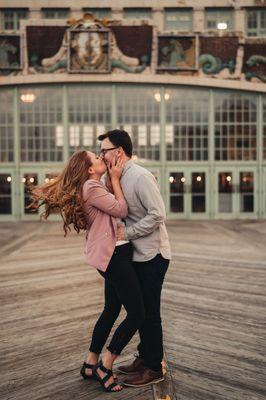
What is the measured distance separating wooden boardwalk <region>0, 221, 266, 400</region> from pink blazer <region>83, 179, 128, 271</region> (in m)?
1.05

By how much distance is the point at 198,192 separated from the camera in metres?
21.4

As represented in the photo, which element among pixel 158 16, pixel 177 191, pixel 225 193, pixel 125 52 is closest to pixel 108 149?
pixel 125 52

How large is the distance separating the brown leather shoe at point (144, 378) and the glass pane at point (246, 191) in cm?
1827

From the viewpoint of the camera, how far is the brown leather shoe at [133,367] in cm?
389

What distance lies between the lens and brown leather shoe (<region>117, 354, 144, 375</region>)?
389cm

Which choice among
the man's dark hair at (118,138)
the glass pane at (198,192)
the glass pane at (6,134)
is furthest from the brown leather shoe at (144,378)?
the glass pane at (6,134)

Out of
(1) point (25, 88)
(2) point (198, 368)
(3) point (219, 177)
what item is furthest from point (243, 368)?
(1) point (25, 88)

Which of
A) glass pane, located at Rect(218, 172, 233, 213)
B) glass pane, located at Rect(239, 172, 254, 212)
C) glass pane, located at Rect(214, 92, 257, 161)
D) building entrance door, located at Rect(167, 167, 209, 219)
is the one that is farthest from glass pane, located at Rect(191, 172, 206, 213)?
glass pane, located at Rect(239, 172, 254, 212)

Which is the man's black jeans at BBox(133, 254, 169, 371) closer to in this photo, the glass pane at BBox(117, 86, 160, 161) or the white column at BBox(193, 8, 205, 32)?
the glass pane at BBox(117, 86, 160, 161)

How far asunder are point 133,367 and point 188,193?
17681 mm

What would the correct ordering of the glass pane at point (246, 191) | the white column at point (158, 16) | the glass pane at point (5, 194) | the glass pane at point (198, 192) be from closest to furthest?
the glass pane at point (5, 194), the glass pane at point (198, 192), the glass pane at point (246, 191), the white column at point (158, 16)

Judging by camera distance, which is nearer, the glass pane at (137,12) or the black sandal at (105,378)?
the black sandal at (105,378)

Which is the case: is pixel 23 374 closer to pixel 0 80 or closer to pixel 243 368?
pixel 243 368

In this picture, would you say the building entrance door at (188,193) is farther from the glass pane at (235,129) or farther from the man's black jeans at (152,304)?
the man's black jeans at (152,304)
